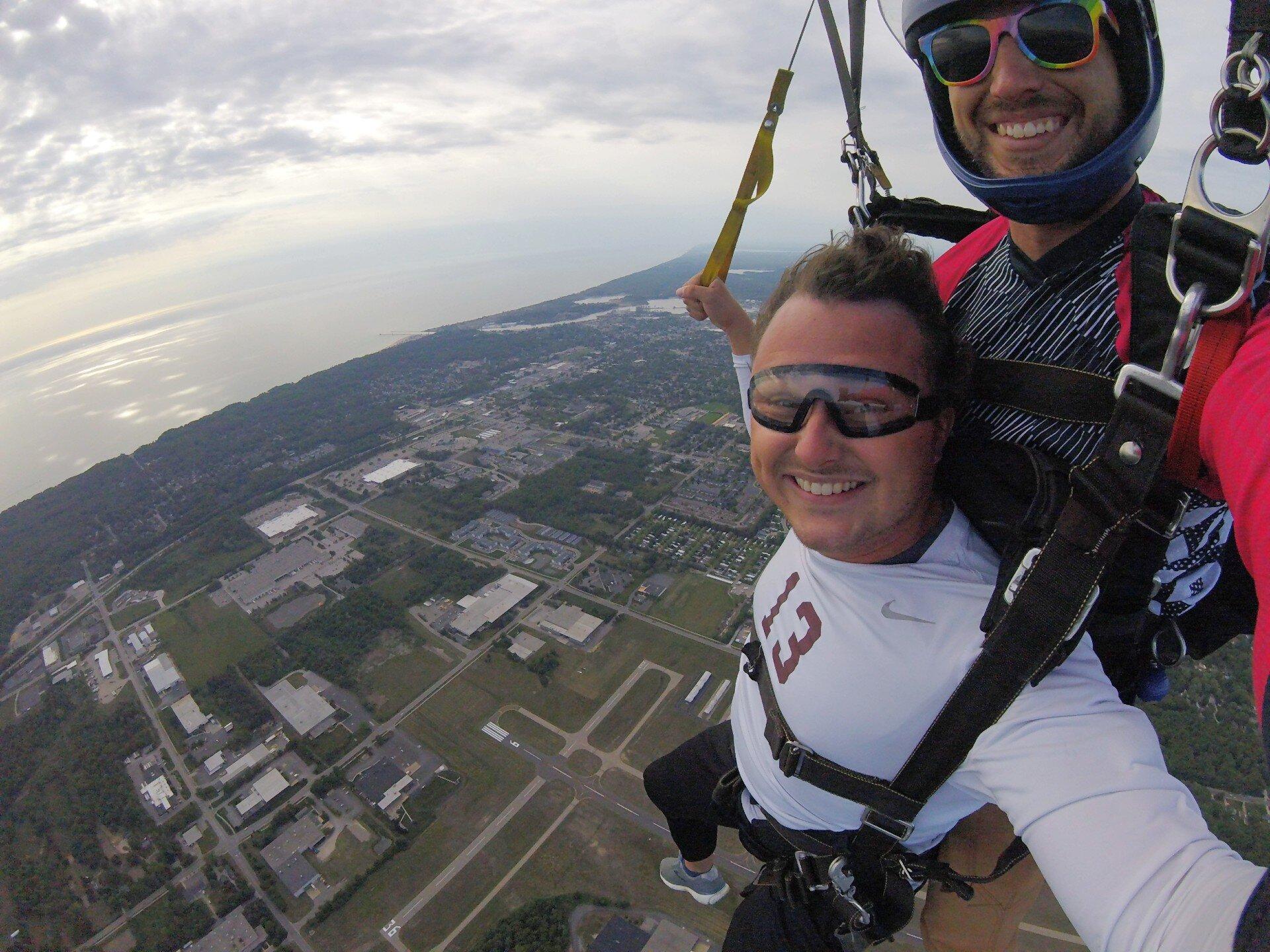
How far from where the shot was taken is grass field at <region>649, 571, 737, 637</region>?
57.1ft

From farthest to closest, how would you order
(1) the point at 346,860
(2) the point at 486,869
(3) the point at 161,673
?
(3) the point at 161,673, (1) the point at 346,860, (2) the point at 486,869

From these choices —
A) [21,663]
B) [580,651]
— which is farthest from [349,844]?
[21,663]

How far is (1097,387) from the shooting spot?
944 millimetres

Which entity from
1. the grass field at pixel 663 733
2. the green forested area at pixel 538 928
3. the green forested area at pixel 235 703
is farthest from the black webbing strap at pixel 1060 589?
the green forested area at pixel 235 703

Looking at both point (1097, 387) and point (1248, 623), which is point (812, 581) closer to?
point (1097, 387)

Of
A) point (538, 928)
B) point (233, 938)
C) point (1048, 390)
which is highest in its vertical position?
point (1048, 390)

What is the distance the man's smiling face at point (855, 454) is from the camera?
119 centimetres

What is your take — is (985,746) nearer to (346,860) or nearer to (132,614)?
(346,860)

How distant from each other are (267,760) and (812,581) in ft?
60.0

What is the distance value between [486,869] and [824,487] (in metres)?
13.7

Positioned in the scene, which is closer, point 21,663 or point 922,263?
point 922,263

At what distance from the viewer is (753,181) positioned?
2252 millimetres

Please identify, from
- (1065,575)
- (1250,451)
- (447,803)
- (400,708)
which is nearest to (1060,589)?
(1065,575)

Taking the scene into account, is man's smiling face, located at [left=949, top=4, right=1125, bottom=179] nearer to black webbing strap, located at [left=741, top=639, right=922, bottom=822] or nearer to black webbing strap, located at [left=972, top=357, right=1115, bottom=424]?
black webbing strap, located at [left=972, top=357, right=1115, bottom=424]
